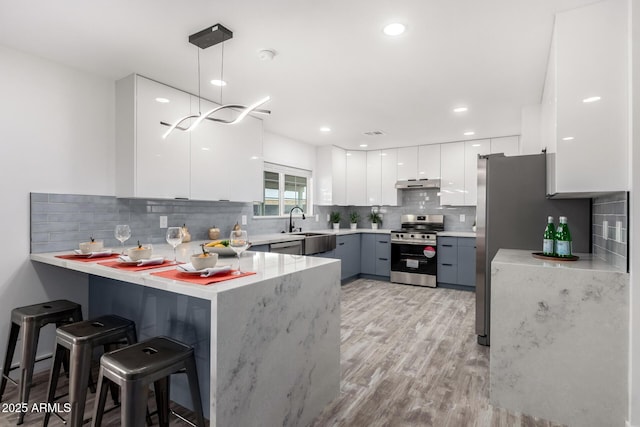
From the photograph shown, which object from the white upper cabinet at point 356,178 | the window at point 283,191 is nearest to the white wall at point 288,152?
the window at point 283,191

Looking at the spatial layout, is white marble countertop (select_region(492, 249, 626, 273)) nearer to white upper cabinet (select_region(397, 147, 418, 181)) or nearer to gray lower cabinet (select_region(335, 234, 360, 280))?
gray lower cabinet (select_region(335, 234, 360, 280))

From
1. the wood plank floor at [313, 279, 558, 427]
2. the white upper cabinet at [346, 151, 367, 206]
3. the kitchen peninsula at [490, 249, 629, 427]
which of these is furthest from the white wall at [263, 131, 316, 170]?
the kitchen peninsula at [490, 249, 629, 427]

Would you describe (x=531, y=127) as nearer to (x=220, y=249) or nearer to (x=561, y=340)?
(x=561, y=340)

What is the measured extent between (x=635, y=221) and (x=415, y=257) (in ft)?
12.3

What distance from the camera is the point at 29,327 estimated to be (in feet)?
6.67

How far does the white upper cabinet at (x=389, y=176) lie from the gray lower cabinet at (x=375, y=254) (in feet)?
2.27

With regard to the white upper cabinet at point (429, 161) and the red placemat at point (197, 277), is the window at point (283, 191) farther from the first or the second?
the red placemat at point (197, 277)

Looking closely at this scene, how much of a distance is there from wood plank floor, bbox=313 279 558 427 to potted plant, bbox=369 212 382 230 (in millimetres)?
2212

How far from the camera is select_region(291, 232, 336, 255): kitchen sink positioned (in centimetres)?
450

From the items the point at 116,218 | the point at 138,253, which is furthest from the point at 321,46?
the point at 116,218

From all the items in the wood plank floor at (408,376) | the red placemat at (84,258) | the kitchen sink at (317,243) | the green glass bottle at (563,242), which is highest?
the green glass bottle at (563,242)

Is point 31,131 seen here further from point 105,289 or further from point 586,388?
point 586,388

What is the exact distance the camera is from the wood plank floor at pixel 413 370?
6.44 feet

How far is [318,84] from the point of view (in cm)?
304
